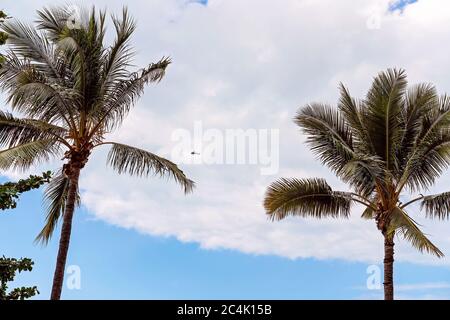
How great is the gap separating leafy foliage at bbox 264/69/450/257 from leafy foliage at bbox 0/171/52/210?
6.71 meters

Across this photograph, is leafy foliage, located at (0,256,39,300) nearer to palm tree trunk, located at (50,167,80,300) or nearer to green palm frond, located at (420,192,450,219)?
palm tree trunk, located at (50,167,80,300)

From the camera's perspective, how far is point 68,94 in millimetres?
16203

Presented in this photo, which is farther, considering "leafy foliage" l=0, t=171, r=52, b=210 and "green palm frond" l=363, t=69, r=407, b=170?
"green palm frond" l=363, t=69, r=407, b=170

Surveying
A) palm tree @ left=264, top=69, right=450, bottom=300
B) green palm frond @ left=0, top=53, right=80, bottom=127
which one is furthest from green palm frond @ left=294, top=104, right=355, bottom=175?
green palm frond @ left=0, top=53, right=80, bottom=127

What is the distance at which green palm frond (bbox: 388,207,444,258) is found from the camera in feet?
49.7

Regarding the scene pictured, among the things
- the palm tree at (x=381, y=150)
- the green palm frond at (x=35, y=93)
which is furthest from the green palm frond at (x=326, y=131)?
the green palm frond at (x=35, y=93)

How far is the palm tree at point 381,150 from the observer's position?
17516 millimetres

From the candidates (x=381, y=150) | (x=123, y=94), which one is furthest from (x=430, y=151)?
(x=123, y=94)

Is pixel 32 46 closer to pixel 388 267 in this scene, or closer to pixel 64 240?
pixel 64 240

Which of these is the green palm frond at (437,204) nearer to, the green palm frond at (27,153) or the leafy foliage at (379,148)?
the leafy foliage at (379,148)

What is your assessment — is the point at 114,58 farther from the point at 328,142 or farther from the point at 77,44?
the point at 328,142

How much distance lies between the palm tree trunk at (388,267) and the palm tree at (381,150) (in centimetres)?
3

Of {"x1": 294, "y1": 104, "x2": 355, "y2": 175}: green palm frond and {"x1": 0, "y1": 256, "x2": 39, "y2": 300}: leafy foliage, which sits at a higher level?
{"x1": 294, "y1": 104, "x2": 355, "y2": 175}: green palm frond
